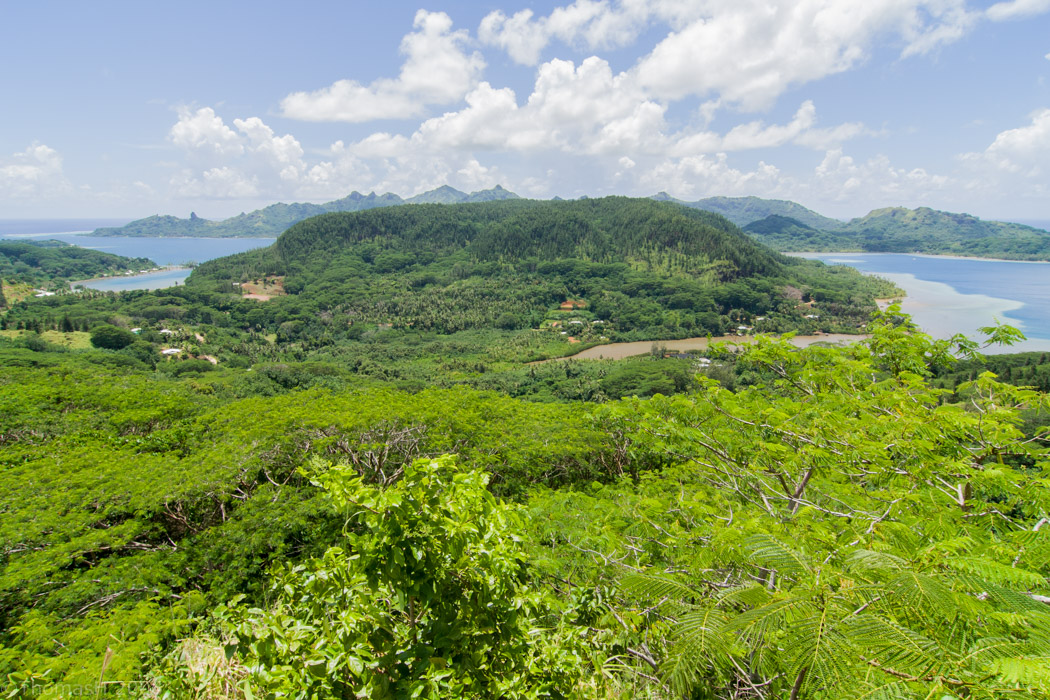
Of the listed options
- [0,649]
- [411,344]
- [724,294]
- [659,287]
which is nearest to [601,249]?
[659,287]

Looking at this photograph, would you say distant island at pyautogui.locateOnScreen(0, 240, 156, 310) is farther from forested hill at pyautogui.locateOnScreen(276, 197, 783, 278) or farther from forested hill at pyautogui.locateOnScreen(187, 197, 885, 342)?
forested hill at pyautogui.locateOnScreen(276, 197, 783, 278)

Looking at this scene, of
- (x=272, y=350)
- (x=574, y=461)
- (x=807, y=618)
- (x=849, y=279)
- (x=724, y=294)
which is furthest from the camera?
(x=849, y=279)

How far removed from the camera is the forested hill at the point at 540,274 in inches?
3784

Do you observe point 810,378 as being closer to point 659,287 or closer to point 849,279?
point 659,287

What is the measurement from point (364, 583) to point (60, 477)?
516 inches

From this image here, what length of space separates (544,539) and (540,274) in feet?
394

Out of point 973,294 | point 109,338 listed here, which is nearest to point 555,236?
point 973,294

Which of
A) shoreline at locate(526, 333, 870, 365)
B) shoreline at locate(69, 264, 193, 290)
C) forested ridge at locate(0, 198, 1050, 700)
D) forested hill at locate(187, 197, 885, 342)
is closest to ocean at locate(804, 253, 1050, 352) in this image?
shoreline at locate(526, 333, 870, 365)

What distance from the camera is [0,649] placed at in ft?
22.9

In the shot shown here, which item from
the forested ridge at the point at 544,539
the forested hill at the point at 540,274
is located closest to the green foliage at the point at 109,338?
the forested hill at the point at 540,274

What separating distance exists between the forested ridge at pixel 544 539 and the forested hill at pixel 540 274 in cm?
7658

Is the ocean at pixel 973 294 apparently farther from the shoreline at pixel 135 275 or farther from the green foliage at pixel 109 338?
the shoreline at pixel 135 275

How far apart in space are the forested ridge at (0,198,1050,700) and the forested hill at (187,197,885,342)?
7658cm

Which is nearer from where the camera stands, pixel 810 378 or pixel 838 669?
pixel 838 669
